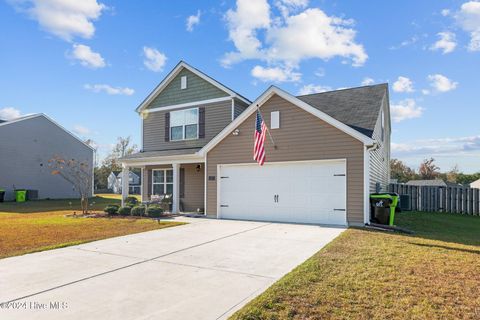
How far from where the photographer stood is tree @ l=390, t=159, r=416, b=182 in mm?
45469

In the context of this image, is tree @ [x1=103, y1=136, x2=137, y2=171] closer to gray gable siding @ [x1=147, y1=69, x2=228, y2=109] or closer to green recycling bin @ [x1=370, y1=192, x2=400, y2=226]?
gray gable siding @ [x1=147, y1=69, x2=228, y2=109]

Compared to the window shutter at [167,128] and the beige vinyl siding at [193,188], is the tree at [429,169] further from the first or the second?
the window shutter at [167,128]

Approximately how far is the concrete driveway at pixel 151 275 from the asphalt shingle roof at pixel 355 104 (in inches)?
186

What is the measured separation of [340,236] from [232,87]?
9415 mm

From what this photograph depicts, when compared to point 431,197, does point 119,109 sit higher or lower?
higher

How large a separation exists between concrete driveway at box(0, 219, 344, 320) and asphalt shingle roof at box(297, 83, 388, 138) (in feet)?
15.5

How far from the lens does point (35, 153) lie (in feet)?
83.4

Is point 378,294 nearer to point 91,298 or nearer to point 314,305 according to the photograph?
point 314,305

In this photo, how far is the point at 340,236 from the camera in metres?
8.25

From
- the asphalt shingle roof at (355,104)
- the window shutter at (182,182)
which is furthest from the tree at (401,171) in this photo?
the window shutter at (182,182)

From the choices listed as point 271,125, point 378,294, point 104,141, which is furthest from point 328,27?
point 104,141

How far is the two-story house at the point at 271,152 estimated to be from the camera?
1043cm

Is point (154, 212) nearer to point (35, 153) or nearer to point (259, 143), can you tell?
point (259, 143)

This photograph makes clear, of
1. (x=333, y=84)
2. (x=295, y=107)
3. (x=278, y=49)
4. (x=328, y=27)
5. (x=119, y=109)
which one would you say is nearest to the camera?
(x=295, y=107)
